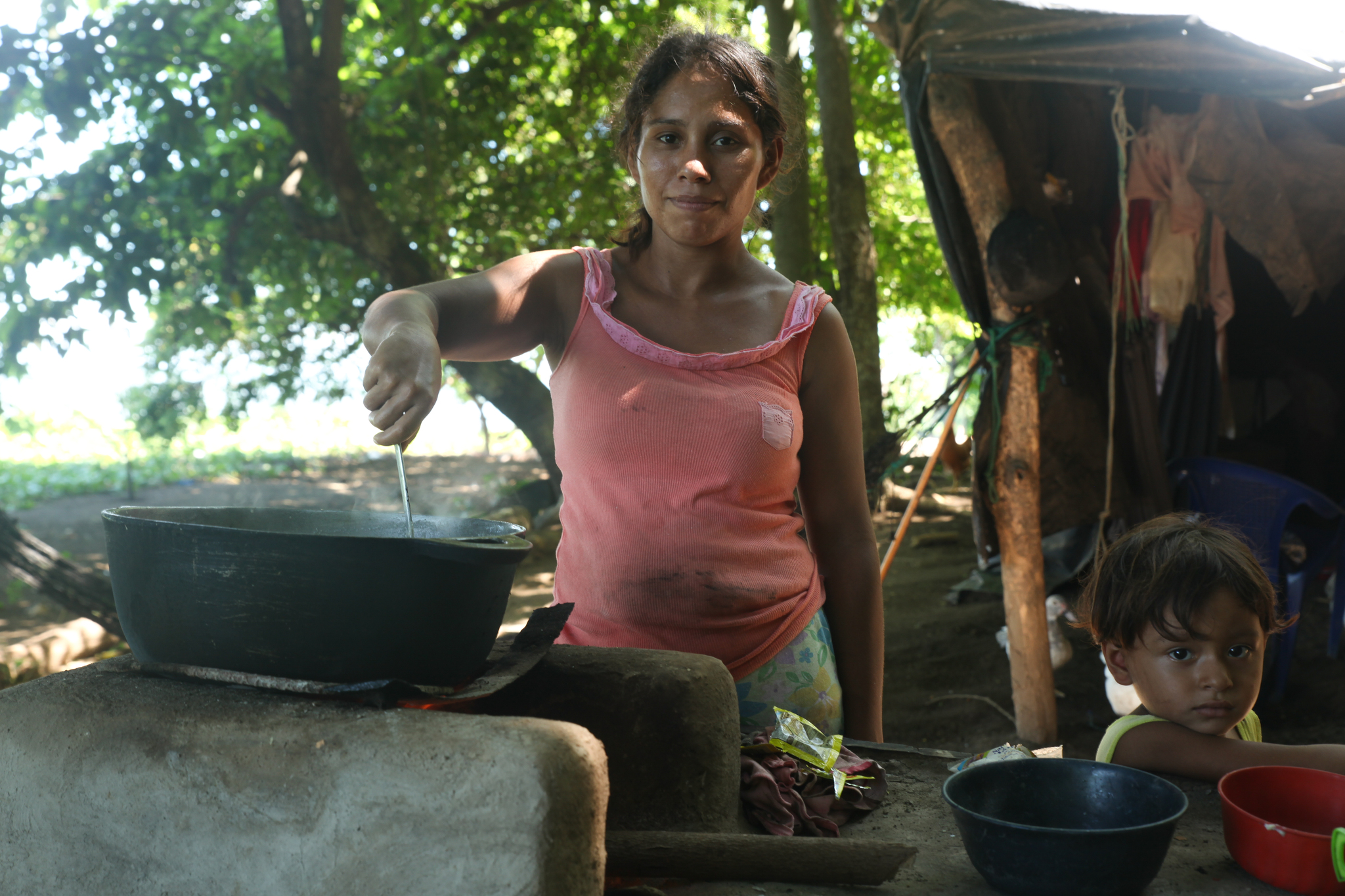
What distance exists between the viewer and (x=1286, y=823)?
1.44 m

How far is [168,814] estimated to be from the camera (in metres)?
1.10

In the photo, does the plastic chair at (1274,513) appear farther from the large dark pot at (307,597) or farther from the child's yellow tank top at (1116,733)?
the large dark pot at (307,597)

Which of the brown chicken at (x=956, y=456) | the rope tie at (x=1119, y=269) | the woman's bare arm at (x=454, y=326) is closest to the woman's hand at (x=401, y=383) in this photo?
the woman's bare arm at (x=454, y=326)

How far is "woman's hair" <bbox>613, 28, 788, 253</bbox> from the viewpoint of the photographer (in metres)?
1.72

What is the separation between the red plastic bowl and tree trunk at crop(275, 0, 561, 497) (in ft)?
18.9

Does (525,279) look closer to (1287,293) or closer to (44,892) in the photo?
(44,892)

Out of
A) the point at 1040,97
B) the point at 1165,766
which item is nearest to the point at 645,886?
the point at 1165,766

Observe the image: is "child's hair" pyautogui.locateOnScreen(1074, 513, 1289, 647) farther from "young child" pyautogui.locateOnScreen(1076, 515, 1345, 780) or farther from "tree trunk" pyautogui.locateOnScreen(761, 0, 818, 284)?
"tree trunk" pyautogui.locateOnScreen(761, 0, 818, 284)

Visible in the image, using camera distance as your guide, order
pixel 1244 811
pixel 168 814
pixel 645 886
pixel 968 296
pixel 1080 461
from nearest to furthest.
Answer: pixel 168 814, pixel 645 886, pixel 1244 811, pixel 968 296, pixel 1080 461

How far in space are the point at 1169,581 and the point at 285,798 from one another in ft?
4.76

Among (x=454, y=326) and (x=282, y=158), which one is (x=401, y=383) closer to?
(x=454, y=326)

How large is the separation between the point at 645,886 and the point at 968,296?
3.02 meters

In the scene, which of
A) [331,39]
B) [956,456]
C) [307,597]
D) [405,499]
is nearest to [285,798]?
[307,597]

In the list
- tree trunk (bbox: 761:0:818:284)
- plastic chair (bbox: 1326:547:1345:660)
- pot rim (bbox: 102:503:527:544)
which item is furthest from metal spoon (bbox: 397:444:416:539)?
tree trunk (bbox: 761:0:818:284)
